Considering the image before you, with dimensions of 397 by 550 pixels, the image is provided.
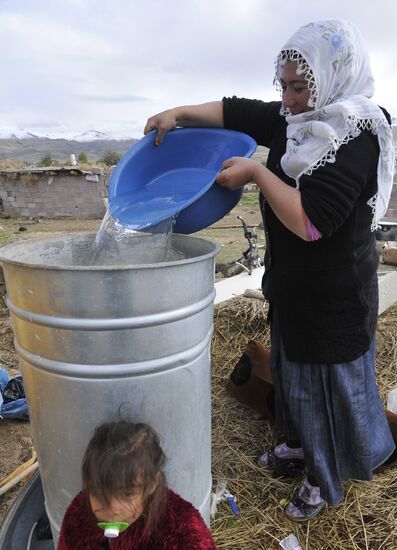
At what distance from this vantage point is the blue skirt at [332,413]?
1.56m

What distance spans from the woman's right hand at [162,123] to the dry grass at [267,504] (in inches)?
54.8

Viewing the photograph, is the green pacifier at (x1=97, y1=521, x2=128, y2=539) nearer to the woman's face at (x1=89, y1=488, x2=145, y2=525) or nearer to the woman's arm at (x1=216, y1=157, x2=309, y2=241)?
the woman's face at (x1=89, y1=488, x2=145, y2=525)

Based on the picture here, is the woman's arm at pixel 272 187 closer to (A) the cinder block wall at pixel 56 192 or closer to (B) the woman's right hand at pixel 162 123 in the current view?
(B) the woman's right hand at pixel 162 123

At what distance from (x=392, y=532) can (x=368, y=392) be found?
51 centimetres

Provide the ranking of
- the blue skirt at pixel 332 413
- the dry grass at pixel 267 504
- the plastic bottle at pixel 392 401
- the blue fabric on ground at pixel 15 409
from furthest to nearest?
the blue fabric on ground at pixel 15 409
the plastic bottle at pixel 392 401
the dry grass at pixel 267 504
the blue skirt at pixel 332 413

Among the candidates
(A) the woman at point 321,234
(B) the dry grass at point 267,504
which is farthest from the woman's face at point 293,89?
(B) the dry grass at point 267,504

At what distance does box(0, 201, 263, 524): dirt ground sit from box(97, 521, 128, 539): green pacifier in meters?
1.22

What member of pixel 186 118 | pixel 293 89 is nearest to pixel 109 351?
pixel 293 89

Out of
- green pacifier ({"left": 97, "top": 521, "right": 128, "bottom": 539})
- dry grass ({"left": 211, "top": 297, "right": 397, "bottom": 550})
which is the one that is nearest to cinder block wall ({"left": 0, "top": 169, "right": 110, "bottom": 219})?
dry grass ({"left": 211, "top": 297, "right": 397, "bottom": 550})

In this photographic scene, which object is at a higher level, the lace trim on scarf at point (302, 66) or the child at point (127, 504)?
the lace trim on scarf at point (302, 66)

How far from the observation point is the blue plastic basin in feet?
4.63

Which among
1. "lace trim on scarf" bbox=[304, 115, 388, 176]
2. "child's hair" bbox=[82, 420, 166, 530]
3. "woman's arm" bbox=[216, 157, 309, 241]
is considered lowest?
"child's hair" bbox=[82, 420, 166, 530]

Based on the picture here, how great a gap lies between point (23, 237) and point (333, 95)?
9.10 metres

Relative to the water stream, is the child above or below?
below
